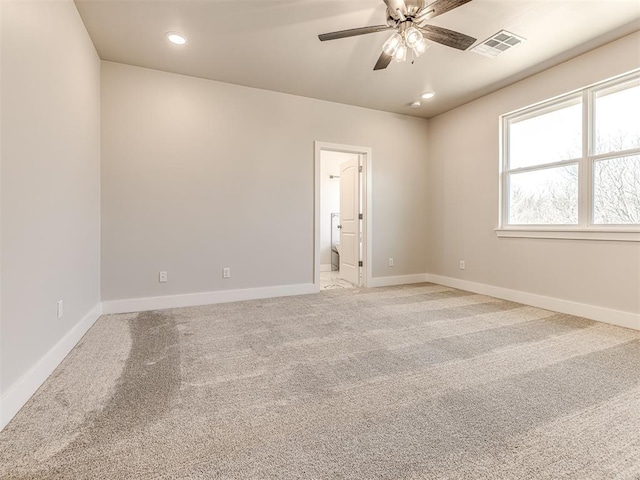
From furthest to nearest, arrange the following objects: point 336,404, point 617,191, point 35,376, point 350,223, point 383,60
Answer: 1. point 350,223
2. point 617,191
3. point 383,60
4. point 35,376
5. point 336,404

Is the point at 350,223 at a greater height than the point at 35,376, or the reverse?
the point at 350,223

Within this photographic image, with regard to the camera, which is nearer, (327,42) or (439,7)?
(439,7)

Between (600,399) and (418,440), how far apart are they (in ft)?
3.70

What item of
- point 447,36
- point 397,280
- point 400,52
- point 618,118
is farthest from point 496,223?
point 400,52

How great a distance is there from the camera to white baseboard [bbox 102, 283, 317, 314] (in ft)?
10.3

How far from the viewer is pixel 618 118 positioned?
277 centimetres

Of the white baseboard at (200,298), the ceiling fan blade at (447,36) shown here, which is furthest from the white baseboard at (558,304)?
the ceiling fan blade at (447,36)

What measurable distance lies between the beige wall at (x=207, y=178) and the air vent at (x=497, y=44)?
1.75 metres

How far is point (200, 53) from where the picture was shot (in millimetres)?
2914

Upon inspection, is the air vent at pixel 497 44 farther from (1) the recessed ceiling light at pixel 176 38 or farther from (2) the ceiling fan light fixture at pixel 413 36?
(1) the recessed ceiling light at pixel 176 38

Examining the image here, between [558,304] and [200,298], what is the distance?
4023 mm

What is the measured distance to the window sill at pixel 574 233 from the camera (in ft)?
8.68

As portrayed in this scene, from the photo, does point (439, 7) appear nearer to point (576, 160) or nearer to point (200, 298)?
point (576, 160)

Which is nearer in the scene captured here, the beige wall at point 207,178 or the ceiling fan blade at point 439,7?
the ceiling fan blade at point 439,7
